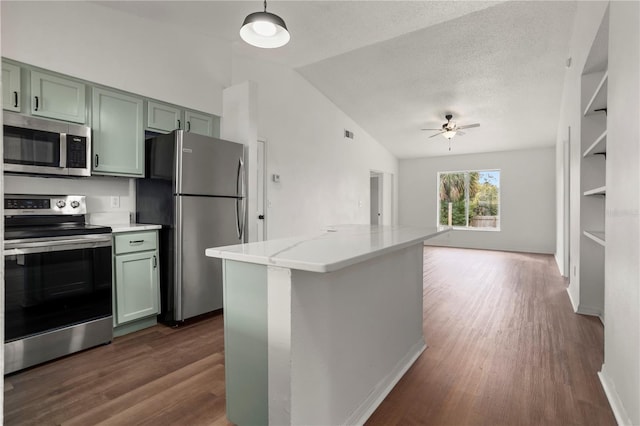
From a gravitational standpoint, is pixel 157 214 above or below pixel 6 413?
above

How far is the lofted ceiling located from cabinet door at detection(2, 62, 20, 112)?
1016 mm

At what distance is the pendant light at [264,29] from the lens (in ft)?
7.26

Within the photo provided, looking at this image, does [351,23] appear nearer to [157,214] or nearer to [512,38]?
[512,38]

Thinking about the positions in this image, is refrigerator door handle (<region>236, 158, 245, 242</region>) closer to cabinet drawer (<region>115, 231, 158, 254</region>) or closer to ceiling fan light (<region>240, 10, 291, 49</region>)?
cabinet drawer (<region>115, 231, 158, 254</region>)

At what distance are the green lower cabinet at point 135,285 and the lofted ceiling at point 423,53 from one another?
2.12 metres

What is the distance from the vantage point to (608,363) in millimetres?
1969

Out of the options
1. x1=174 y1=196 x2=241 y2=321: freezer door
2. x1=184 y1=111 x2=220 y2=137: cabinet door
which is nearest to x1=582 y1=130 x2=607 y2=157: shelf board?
x1=174 y1=196 x2=241 y2=321: freezer door

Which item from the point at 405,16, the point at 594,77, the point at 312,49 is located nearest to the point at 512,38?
the point at 594,77

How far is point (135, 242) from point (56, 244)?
59 centimetres

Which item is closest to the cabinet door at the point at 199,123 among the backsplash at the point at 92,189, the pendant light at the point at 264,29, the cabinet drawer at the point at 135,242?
the backsplash at the point at 92,189

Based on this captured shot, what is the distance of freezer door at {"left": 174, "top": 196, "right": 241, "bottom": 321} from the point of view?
297 centimetres

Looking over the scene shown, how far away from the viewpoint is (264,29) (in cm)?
233

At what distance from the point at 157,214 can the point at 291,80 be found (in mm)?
2978

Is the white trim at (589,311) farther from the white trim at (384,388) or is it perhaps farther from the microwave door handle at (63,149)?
the microwave door handle at (63,149)
